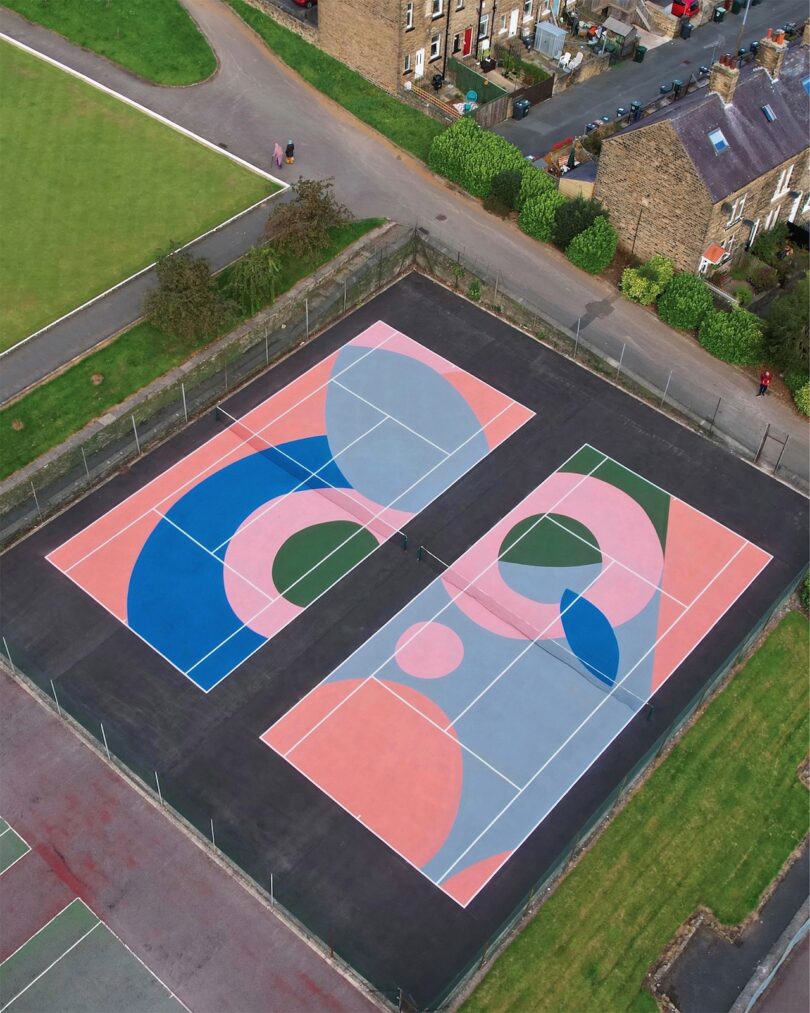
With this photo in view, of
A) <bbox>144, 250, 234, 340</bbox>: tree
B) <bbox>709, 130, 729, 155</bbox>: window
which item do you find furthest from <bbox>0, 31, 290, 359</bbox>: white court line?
<bbox>709, 130, 729, 155</bbox>: window

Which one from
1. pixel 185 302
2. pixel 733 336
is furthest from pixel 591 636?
pixel 185 302

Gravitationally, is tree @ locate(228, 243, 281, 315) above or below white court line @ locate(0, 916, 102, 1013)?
above

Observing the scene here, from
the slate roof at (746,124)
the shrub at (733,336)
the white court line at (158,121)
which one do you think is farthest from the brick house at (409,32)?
the shrub at (733,336)

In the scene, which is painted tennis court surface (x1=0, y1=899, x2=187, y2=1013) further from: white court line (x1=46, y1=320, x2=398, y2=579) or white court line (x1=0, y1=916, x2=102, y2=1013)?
white court line (x1=46, y1=320, x2=398, y2=579)

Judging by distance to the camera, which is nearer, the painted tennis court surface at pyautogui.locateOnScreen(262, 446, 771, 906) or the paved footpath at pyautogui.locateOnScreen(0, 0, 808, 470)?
the painted tennis court surface at pyautogui.locateOnScreen(262, 446, 771, 906)

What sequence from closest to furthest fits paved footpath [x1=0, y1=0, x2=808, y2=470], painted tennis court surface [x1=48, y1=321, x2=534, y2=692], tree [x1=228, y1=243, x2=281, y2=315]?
painted tennis court surface [x1=48, y1=321, x2=534, y2=692] → tree [x1=228, y1=243, x2=281, y2=315] → paved footpath [x1=0, y1=0, x2=808, y2=470]

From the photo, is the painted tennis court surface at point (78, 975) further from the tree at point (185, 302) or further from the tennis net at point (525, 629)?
the tree at point (185, 302)

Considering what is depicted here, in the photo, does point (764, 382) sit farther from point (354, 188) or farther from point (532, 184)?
point (354, 188)
